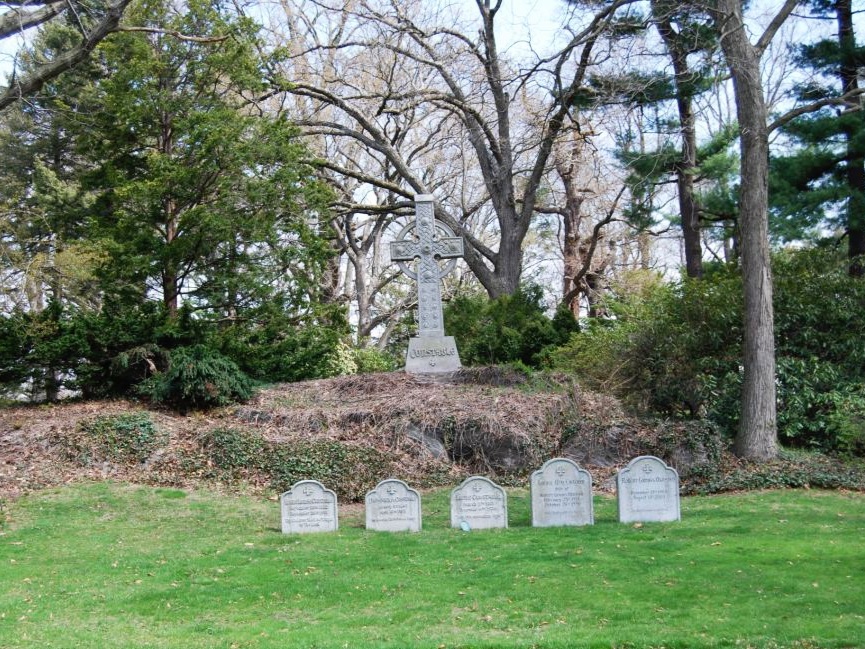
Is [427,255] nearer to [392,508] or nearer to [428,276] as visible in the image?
[428,276]

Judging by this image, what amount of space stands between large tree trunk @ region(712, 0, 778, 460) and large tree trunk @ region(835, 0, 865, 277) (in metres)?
5.51

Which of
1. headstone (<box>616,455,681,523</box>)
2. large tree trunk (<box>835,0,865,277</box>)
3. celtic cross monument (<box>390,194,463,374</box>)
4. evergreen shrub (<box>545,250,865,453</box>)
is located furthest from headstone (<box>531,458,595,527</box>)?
large tree trunk (<box>835,0,865,277</box>)

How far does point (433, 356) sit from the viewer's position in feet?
57.2

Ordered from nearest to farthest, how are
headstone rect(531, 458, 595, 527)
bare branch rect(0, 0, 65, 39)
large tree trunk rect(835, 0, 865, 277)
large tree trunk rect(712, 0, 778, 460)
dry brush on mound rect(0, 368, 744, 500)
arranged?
headstone rect(531, 458, 595, 527) < bare branch rect(0, 0, 65, 39) < dry brush on mound rect(0, 368, 744, 500) < large tree trunk rect(712, 0, 778, 460) < large tree trunk rect(835, 0, 865, 277)

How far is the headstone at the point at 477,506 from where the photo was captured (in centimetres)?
1036

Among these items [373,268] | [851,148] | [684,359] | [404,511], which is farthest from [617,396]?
[373,268]

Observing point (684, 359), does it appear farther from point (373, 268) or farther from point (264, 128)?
point (373, 268)

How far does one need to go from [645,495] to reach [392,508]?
3177 mm

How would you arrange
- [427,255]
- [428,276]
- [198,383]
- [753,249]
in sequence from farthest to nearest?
[427,255], [428,276], [198,383], [753,249]

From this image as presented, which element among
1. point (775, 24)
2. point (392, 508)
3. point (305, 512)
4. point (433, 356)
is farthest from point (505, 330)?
point (305, 512)

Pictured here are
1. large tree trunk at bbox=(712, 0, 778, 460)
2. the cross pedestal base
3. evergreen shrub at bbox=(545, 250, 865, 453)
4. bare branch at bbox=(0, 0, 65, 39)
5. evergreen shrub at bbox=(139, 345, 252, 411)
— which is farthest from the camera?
the cross pedestal base

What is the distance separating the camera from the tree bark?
13859 millimetres

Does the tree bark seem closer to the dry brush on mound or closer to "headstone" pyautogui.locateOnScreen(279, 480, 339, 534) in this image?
the dry brush on mound

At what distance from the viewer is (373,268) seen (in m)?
34.8
